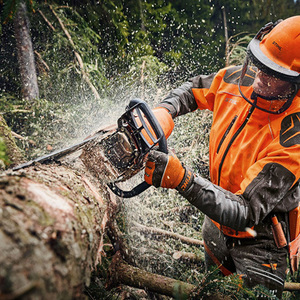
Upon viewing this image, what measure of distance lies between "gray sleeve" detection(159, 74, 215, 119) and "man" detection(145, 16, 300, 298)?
31 millimetres

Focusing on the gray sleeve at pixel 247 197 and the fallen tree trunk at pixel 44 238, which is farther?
the gray sleeve at pixel 247 197

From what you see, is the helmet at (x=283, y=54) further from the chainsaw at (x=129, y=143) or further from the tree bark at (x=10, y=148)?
the tree bark at (x=10, y=148)

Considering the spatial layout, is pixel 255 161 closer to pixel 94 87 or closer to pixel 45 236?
pixel 45 236

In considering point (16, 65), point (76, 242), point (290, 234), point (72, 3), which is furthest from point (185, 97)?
point (72, 3)

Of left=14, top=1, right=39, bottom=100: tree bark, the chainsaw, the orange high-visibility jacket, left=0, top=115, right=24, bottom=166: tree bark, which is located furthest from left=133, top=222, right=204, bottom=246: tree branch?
left=14, top=1, right=39, bottom=100: tree bark

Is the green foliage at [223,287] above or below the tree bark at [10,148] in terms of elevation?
below

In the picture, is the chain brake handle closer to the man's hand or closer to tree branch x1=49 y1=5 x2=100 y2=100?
the man's hand

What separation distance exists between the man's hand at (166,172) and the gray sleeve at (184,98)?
70 centimetres

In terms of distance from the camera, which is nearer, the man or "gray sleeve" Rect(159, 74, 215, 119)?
the man

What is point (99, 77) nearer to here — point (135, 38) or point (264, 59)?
point (135, 38)

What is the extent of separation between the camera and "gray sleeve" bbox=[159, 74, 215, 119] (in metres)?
2.26

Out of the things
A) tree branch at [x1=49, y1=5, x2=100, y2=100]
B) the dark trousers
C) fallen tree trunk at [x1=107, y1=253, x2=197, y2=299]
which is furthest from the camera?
tree branch at [x1=49, y1=5, x2=100, y2=100]

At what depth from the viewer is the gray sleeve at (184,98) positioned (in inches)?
89.0

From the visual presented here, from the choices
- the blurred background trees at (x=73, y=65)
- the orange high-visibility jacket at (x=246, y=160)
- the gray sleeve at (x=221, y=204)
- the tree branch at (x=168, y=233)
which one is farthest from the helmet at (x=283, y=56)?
the blurred background trees at (x=73, y=65)
